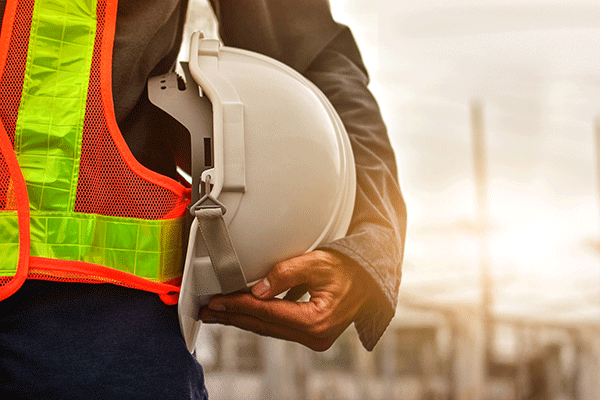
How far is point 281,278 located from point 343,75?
0.41 m

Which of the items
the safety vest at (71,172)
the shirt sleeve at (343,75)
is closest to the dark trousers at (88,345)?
the safety vest at (71,172)

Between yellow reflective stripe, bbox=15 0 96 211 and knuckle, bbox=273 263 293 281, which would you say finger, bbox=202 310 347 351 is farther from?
yellow reflective stripe, bbox=15 0 96 211

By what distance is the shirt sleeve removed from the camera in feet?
2.92

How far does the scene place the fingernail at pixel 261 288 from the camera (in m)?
0.75

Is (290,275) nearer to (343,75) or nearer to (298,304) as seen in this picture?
(298,304)

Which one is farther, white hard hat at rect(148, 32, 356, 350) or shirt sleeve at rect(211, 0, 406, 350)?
shirt sleeve at rect(211, 0, 406, 350)

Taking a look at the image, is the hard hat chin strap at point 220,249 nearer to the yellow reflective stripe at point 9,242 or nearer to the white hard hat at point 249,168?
the white hard hat at point 249,168

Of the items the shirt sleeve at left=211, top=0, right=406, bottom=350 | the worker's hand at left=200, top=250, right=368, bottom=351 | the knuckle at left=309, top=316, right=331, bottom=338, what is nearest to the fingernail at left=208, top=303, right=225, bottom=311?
the worker's hand at left=200, top=250, right=368, bottom=351

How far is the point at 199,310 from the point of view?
77 centimetres

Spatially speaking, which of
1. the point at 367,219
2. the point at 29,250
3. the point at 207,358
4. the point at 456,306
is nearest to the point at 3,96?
the point at 29,250

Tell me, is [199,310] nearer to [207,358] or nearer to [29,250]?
[29,250]

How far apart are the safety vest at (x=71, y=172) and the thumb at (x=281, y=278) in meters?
0.12

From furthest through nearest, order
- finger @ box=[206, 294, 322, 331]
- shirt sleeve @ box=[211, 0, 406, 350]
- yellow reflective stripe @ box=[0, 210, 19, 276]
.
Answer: shirt sleeve @ box=[211, 0, 406, 350] → finger @ box=[206, 294, 322, 331] → yellow reflective stripe @ box=[0, 210, 19, 276]

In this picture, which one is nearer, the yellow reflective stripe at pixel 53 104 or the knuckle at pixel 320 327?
the yellow reflective stripe at pixel 53 104
